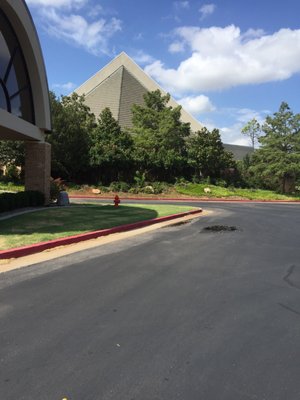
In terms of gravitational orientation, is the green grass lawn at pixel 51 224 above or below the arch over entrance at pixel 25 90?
below

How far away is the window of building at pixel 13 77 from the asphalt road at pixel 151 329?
9.39 metres

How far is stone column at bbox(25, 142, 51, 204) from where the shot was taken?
57.7ft

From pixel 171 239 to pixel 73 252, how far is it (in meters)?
3.19

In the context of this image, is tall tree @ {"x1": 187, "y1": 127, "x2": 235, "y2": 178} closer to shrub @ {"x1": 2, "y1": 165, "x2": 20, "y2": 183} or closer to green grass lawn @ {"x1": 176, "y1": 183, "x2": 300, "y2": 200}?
green grass lawn @ {"x1": 176, "y1": 183, "x2": 300, "y2": 200}

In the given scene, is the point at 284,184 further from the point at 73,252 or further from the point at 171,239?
the point at 73,252

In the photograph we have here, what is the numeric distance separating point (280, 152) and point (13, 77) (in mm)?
31220

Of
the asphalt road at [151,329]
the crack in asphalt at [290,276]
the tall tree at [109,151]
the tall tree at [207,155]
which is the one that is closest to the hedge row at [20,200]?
the asphalt road at [151,329]

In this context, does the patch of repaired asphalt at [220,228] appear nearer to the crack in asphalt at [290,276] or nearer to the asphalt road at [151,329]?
the asphalt road at [151,329]

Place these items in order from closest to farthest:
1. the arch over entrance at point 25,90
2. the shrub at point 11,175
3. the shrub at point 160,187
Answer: the arch over entrance at point 25,90
the shrub at point 11,175
the shrub at point 160,187

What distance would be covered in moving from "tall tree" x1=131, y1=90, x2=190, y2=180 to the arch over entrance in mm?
20329

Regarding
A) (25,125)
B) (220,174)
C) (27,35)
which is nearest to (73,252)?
(25,125)

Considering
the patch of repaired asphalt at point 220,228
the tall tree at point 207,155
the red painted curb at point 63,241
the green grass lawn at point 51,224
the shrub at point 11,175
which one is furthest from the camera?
the tall tree at point 207,155

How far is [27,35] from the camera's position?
15445mm

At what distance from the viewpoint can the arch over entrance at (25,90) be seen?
47.7ft
